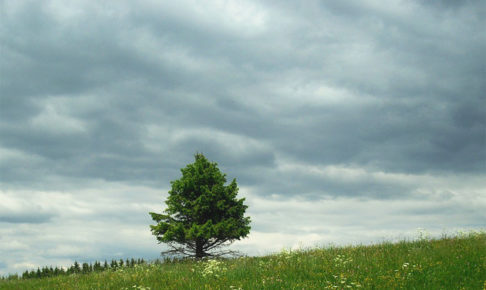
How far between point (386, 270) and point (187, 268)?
9.84m

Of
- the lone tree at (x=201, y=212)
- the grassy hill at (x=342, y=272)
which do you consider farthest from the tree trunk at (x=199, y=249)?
the grassy hill at (x=342, y=272)

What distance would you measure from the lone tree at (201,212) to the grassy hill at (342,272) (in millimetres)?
5617

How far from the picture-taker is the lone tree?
87.4 feet

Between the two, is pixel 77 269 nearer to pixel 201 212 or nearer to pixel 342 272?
pixel 201 212

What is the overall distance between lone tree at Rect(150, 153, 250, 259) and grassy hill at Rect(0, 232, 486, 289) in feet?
18.4

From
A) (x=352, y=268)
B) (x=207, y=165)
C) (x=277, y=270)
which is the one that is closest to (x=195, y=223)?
(x=207, y=165)

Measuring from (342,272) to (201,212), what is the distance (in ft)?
44.2

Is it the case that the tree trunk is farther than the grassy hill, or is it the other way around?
the tree trunk

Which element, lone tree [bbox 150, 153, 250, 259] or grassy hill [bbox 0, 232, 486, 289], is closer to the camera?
grassy hill [bbox 0, 232, 486, 289]

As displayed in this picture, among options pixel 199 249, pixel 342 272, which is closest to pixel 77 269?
pixel 199 249

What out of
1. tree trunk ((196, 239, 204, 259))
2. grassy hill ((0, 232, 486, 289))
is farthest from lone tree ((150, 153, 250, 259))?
grassy hill ((0, 232, 486, 289))

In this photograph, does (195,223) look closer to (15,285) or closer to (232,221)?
(232,221)

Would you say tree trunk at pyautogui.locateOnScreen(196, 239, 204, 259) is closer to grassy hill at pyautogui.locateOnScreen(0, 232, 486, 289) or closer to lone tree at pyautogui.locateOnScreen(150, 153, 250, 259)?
lone tree at pyautogui.locateOnScreen(150, 153, 250, 259)

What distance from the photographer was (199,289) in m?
14.5
